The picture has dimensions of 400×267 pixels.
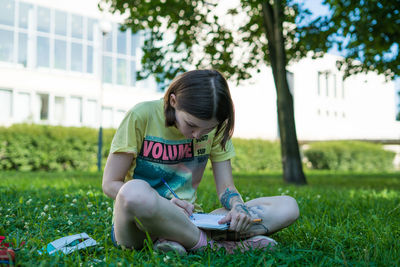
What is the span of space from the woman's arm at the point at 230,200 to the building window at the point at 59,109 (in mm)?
15603

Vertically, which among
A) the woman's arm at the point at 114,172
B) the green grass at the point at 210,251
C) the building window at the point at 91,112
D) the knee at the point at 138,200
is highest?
the building window at the point at 91,112

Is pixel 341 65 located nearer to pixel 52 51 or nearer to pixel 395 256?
pixel 395 256

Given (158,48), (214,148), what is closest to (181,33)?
(158,48)

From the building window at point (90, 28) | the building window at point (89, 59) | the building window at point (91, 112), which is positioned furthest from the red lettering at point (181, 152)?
the building window at point (90, 28)

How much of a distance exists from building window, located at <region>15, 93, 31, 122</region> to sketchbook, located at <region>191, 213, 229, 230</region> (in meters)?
15.0

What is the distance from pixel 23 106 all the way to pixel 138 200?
15807mm

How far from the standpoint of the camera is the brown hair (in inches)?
82.3

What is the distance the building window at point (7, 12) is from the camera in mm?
15547

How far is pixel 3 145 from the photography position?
1140cm

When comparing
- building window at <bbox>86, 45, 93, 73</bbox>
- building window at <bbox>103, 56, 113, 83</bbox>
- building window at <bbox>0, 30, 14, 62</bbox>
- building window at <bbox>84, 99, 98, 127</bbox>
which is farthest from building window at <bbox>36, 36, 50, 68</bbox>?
building window at <bbox>103, 56, 113, 83</bbox>

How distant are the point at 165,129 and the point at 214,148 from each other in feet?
1.35

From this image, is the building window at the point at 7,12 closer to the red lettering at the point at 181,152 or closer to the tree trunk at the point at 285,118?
the tree trunk at the point at 285,118

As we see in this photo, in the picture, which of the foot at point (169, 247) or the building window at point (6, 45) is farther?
the building window at point (6, 45)

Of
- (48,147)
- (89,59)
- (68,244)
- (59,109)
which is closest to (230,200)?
(68,244)
